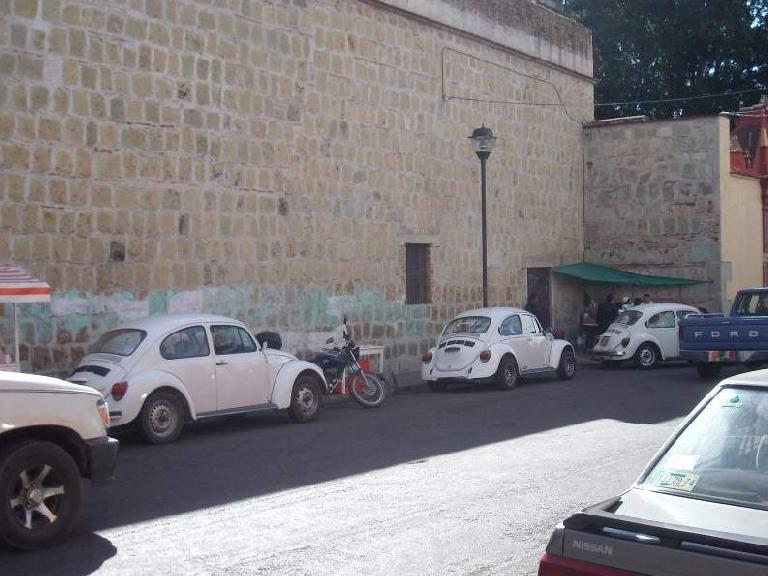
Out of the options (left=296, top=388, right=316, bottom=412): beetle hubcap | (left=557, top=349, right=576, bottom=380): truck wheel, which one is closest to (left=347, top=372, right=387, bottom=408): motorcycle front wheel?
(left=296, top=388, right=316, bottom=412): beetle hubcap

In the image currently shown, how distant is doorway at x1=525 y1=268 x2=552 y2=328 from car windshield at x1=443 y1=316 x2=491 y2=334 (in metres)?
8.80

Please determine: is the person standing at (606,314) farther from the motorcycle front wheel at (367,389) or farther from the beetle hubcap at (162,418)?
the beetle hubcap at (162,418)

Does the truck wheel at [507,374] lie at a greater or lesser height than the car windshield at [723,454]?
lesser

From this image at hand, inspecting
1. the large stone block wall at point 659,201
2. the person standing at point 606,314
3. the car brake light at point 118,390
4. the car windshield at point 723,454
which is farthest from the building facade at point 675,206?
the car windshield at point 723,454

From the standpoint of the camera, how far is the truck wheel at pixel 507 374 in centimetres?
1767

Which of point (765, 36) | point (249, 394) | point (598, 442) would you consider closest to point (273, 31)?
point (249, 394)

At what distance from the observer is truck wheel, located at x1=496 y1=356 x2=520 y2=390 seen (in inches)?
696

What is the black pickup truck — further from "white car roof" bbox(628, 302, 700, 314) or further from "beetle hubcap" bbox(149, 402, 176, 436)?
"beetle hubcap" bbox(149, 402, 176, 436)

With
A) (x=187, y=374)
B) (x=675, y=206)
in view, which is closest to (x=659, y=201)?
(x=675, y=206)

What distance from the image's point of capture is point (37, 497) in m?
6.91

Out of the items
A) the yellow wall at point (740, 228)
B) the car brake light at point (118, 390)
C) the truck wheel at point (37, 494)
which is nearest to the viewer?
the truck wheel at point (37, 494)

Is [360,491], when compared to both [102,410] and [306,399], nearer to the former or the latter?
[102,410]

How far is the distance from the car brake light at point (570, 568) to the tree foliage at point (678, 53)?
39892mm

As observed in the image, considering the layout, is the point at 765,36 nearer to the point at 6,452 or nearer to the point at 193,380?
the point at 193,380
